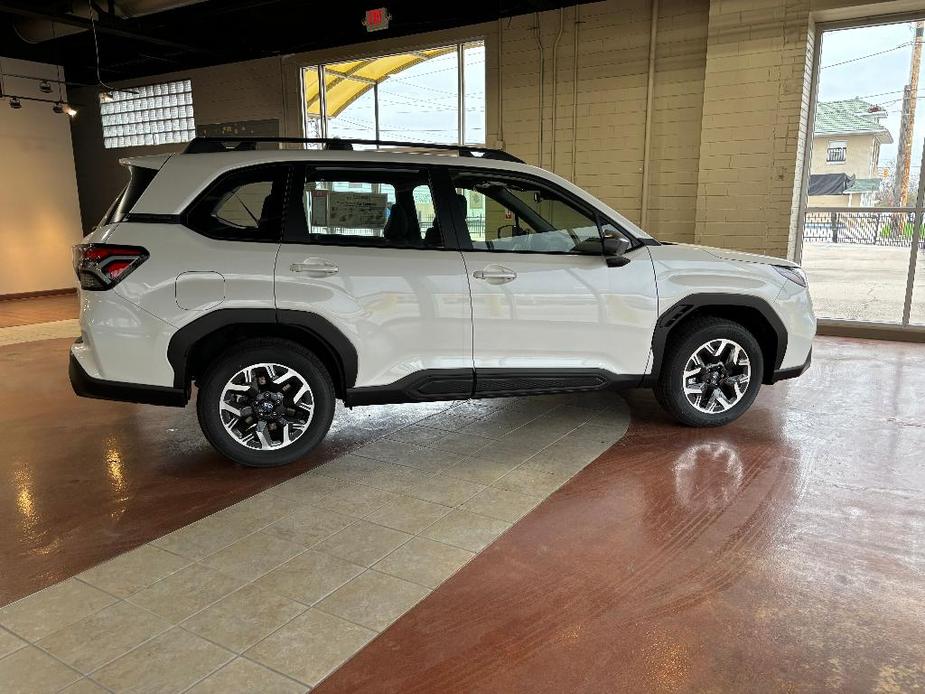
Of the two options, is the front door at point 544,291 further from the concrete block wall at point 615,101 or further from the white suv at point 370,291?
the concrete block wall at point 615,101

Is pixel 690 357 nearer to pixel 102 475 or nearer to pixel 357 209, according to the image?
pixel 357 209

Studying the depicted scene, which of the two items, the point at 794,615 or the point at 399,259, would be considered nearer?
the point at 794,615

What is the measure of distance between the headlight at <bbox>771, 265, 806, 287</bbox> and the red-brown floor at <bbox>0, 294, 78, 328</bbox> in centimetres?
1000

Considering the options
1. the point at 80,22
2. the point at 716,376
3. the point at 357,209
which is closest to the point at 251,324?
the point at 357,209

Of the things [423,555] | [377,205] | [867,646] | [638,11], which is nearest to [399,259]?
[377,205]

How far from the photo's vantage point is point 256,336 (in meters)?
3.66

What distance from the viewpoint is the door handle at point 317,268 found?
3543mm

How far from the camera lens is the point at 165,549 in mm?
2875

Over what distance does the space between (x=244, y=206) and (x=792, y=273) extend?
350 centimetres

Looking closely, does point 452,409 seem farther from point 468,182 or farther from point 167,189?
point 167,189

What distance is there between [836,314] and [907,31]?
3.38 metres

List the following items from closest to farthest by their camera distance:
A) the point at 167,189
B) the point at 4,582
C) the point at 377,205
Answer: the point at 4,582 → the point at 167,189 → the point at 377,205

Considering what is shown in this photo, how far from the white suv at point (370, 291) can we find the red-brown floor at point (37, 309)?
301 inches

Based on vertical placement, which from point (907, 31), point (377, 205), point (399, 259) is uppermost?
point (907, 31)
